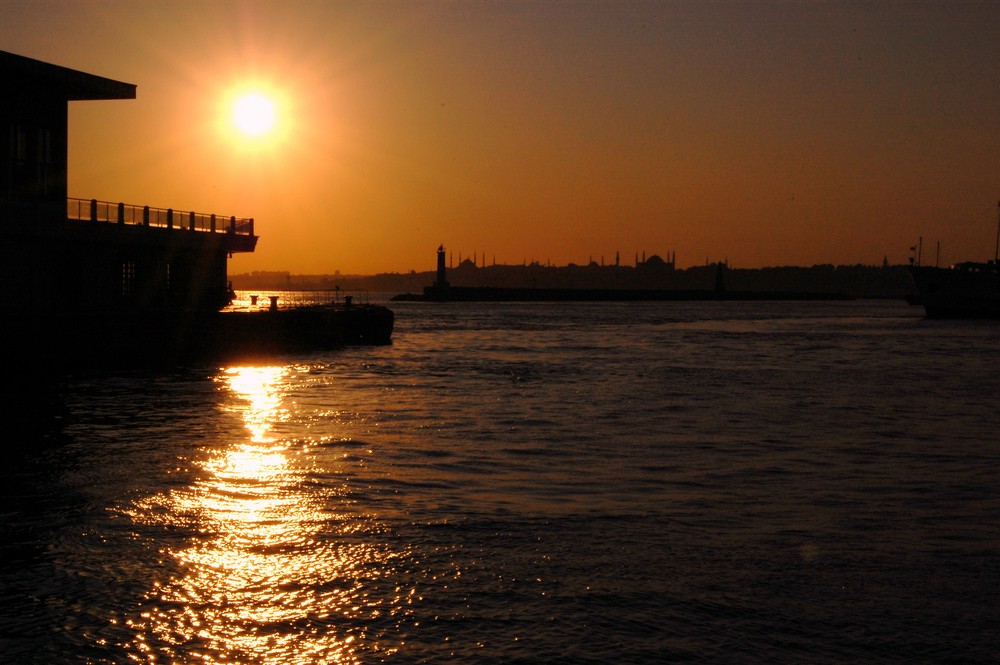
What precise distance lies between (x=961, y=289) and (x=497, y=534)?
447 feet

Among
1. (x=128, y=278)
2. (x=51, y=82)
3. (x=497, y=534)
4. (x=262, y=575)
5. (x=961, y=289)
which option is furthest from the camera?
(x=961, y=289)

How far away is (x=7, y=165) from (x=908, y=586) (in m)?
38.7

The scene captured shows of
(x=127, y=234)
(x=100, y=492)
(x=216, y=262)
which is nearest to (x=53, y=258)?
(x=127, y=234)

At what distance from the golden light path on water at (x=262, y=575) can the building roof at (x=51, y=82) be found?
28518 millimetres

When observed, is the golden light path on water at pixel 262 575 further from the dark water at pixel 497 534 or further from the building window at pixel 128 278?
the building window at pixel 128 278

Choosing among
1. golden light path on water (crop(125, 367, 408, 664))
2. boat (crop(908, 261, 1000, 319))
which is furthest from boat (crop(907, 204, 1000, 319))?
golden light path on water (crop(125, 367, 408, 664))

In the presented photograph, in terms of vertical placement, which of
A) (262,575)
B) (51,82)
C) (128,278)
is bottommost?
(262,575)

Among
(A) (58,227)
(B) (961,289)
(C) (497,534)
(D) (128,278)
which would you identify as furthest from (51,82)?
(B) (961,289)

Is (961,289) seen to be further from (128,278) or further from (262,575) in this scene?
(262,575)

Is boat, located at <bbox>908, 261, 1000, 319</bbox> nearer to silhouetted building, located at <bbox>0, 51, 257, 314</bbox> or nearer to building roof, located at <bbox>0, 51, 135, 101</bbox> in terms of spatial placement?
silhouetted building, located at <bbox>0, 51, 257, 314</bbox>

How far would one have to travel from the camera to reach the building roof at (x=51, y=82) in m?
39.6

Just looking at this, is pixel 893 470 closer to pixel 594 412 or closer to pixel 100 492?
pixel 594 412

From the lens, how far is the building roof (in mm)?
39562

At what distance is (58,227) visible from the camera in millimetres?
42469
